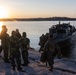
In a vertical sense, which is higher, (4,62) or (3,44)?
(3,44)

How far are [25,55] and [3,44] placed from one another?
1.45 meters

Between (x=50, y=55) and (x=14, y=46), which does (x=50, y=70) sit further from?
(x=14, y=46)

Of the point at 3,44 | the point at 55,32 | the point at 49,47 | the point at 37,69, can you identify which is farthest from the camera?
the point at 55,32

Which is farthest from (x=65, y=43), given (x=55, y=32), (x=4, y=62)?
(x=4, y=62)

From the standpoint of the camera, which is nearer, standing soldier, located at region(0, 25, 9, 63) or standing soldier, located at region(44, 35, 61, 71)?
standing soldier, located at region(44, 35, 61, 71)

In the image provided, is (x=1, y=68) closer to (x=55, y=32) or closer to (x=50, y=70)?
(x=50, y=70)

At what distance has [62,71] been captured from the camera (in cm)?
1368

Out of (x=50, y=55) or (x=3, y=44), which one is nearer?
(x=50, y=55)

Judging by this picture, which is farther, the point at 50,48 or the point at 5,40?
the point at 5,40

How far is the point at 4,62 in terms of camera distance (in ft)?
49.9

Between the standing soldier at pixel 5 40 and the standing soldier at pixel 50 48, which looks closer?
the standing soldier at pixel 50 48

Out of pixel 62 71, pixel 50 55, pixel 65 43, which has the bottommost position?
pixel 65 43

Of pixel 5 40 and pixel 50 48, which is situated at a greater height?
pixel 5 40

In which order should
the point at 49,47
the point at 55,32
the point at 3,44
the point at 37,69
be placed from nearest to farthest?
the point at 49,47
the point at 37,69
the point at 3,44
the point at 55,32
